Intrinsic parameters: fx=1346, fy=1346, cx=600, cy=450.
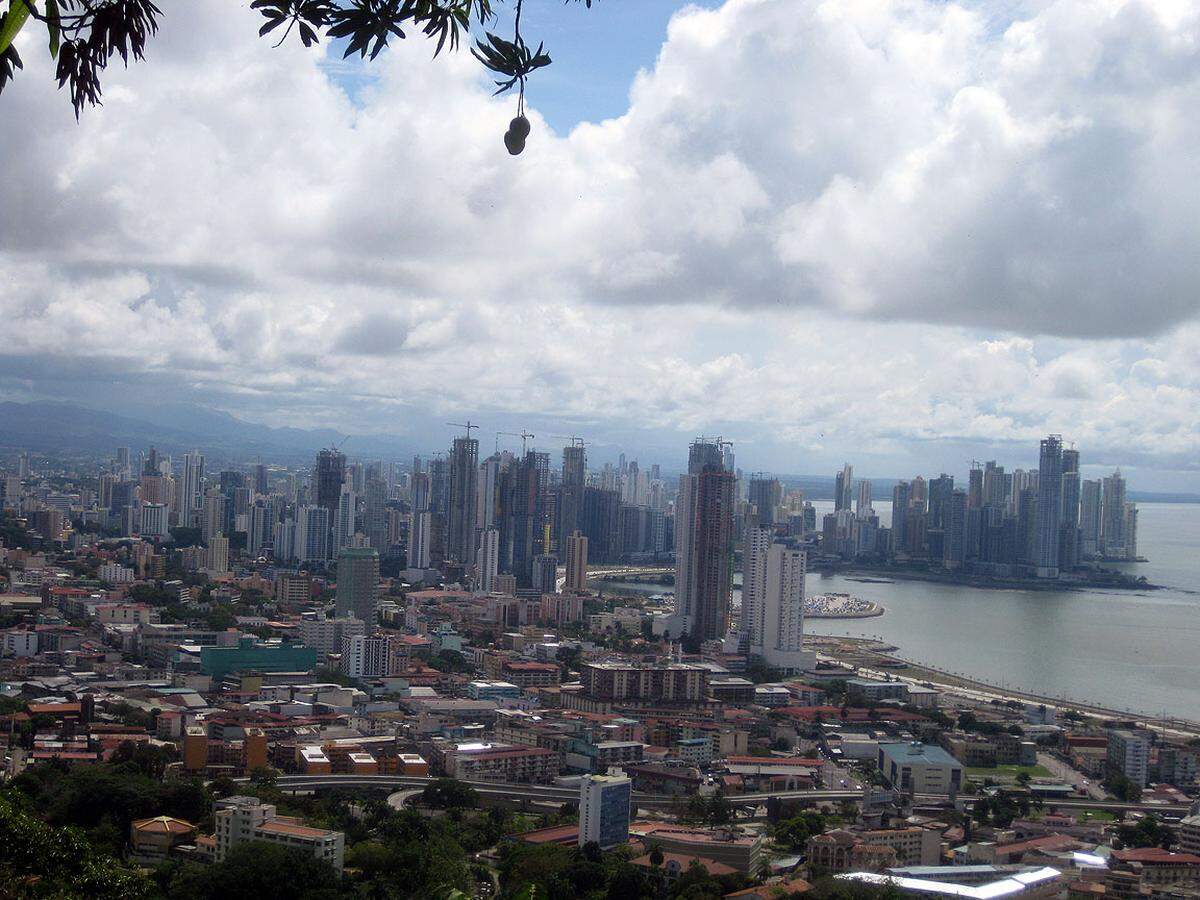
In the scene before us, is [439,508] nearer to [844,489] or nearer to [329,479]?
[329,479]

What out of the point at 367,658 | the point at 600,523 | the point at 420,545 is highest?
the point at 600,523

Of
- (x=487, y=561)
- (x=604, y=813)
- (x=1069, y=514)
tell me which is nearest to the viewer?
(x=604, y=813)

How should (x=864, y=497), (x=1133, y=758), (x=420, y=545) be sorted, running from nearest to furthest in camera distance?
(x=1133, y=758)
(x=420, y=545)
(x=864, y=497)

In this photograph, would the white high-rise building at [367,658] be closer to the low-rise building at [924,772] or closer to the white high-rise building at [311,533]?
the low-rise building at [924,772]

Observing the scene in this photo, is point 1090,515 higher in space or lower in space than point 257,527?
higher

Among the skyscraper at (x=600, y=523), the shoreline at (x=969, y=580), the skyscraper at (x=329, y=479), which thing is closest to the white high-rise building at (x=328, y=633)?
the skyscraper at (x=329, y=479)

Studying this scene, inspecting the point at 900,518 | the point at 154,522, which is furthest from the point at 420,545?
the point at 900,518
